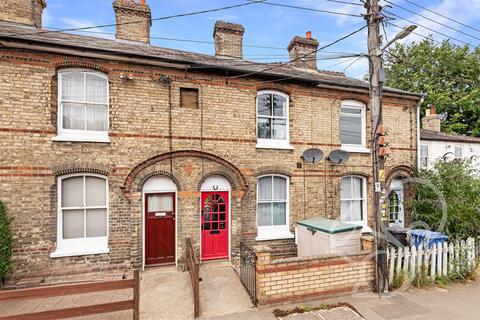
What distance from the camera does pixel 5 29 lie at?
750cm

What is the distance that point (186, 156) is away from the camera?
8.11m

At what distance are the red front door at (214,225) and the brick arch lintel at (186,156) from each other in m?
0.62

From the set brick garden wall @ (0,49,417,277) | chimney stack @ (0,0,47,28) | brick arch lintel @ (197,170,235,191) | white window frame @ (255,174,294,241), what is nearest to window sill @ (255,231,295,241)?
white window frame @ (255,174,294,241)

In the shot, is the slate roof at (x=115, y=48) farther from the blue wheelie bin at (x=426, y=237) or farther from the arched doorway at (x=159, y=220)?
the blue wheelie bin at (x=426, y=237)

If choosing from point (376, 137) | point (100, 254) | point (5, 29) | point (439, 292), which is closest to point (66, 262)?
point (100, 254)

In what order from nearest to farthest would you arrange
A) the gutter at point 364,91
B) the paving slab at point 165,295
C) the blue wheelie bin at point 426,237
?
the paving slab at point 165,295 < the blue wheelie bin at point 426,237 < the gutter at point 364,91

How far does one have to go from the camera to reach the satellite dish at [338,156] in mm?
9586

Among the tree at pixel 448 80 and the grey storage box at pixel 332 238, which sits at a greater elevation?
the tree at pixel 448 80

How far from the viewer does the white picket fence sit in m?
6.52

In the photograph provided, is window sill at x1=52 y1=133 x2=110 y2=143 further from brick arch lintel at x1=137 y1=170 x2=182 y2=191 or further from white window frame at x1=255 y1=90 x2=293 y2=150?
white window frame at x1=255 y1=90 x2=293 y2=150

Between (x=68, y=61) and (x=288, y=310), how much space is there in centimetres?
867

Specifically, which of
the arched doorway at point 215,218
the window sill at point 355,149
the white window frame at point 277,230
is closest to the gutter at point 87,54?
the arched doorway at point 215,218

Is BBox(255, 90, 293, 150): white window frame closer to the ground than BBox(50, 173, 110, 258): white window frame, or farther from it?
farther from it

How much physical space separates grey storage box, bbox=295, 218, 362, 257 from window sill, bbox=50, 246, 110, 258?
6031 millimetres
